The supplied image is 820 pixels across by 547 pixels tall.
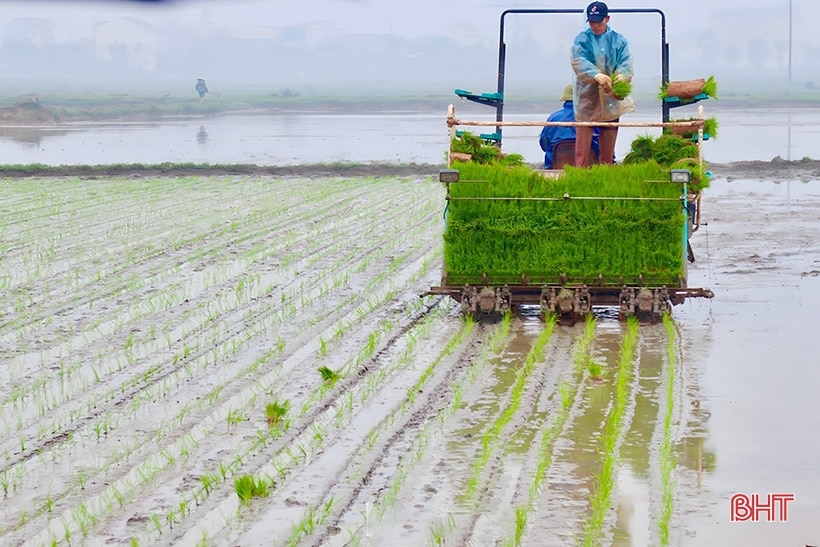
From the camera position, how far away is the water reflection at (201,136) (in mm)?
37031

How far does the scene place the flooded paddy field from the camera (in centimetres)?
566

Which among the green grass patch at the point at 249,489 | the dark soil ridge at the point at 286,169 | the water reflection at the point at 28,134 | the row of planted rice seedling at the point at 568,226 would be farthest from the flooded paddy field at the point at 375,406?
the water reflection at the point at 28,134

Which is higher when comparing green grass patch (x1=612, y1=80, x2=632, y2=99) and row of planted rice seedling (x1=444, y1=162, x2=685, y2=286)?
green grass patch (x1=612, y1=80, x2=632, y2=99)

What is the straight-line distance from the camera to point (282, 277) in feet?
38.9

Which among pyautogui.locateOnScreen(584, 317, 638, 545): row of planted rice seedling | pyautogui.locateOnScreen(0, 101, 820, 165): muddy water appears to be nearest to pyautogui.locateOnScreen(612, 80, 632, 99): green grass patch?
pyautogui.locateOnScreen(584, 317, 638, 545): row of planted rice seedling

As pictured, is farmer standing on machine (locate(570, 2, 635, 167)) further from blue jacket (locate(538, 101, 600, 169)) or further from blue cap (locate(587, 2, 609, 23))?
blue jacket (locate(538, 101, 600, 169))

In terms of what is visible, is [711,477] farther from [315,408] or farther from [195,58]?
[195,58]

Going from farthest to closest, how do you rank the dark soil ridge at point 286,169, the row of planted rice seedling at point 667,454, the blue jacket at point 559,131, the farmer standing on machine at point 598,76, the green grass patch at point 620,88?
the dark soil ridge at point 286,169
the blue jacket at point 559,131
the farmer standing on machine at point 598,76
the green grass patch at point 620,88
the row of planted rice seedling at point 667,454

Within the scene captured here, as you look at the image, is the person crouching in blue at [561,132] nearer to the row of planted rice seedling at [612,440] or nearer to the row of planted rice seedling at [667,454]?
the row of planted rice seedling at [612,440]

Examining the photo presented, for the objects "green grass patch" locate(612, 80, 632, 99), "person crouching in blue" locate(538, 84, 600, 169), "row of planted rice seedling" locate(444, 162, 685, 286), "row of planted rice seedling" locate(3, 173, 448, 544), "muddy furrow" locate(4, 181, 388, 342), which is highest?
"green grass patch" locate(612, 80, 632, 99)

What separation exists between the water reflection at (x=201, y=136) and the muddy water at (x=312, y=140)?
1.1 inches

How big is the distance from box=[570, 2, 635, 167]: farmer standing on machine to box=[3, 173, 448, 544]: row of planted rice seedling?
2.53 meters

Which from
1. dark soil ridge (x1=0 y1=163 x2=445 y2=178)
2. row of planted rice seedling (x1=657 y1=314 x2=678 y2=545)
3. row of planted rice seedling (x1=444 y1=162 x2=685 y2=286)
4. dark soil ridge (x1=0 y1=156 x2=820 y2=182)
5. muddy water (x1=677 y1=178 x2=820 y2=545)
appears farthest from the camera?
Answer: dark soil ridge (x1=0 y1=163 x2=445 y2=178)

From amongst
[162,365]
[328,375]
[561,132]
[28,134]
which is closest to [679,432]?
[328,375]
